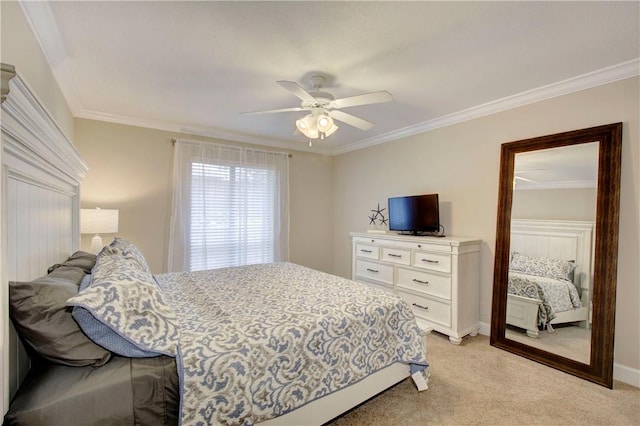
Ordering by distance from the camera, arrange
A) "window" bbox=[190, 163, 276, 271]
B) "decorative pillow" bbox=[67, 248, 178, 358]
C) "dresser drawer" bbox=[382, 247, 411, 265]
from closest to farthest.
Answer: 1. "decorative pillow" bbox=[67, 248, 178, 358]
2. "dresser drawer" bbox=[382, 247, 411, 265]
3. "window" bbox=[190, 163, 276, 271]

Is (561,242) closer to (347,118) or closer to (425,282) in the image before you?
(425,282)

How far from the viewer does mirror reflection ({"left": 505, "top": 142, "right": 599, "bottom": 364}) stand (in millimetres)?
2432

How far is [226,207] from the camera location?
13.7 feet

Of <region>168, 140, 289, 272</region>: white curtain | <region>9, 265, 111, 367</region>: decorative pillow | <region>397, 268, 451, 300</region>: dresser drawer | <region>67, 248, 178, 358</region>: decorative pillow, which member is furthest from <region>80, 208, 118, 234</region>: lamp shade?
<region>397, 268, 451, 300</region>: dresser drawer

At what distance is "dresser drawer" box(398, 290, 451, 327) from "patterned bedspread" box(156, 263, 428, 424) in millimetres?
1065

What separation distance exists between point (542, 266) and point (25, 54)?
411cm

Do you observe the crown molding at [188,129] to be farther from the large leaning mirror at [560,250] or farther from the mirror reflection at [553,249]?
the mirror reflection at [553,249]

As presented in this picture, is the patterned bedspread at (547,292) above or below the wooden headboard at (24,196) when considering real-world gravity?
below

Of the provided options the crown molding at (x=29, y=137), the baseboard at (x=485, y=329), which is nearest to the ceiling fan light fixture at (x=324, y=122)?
the crown molding at (x=29, y=137)

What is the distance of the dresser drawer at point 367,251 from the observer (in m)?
3.72

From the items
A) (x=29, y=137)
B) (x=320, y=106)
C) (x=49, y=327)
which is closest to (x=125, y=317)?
(x=49, y=327)

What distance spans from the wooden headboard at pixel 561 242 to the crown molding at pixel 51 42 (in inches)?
154

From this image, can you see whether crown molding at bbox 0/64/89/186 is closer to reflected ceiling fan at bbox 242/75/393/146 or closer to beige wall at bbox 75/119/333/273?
reflected ceiling fan at bbox 242/75/393/146

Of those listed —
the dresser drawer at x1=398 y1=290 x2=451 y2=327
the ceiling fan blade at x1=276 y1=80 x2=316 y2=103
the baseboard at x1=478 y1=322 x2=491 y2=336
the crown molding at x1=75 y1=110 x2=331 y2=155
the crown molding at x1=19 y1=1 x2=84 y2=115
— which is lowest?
the baseboard at x1=478 y1=322 x2=491 y2=336
